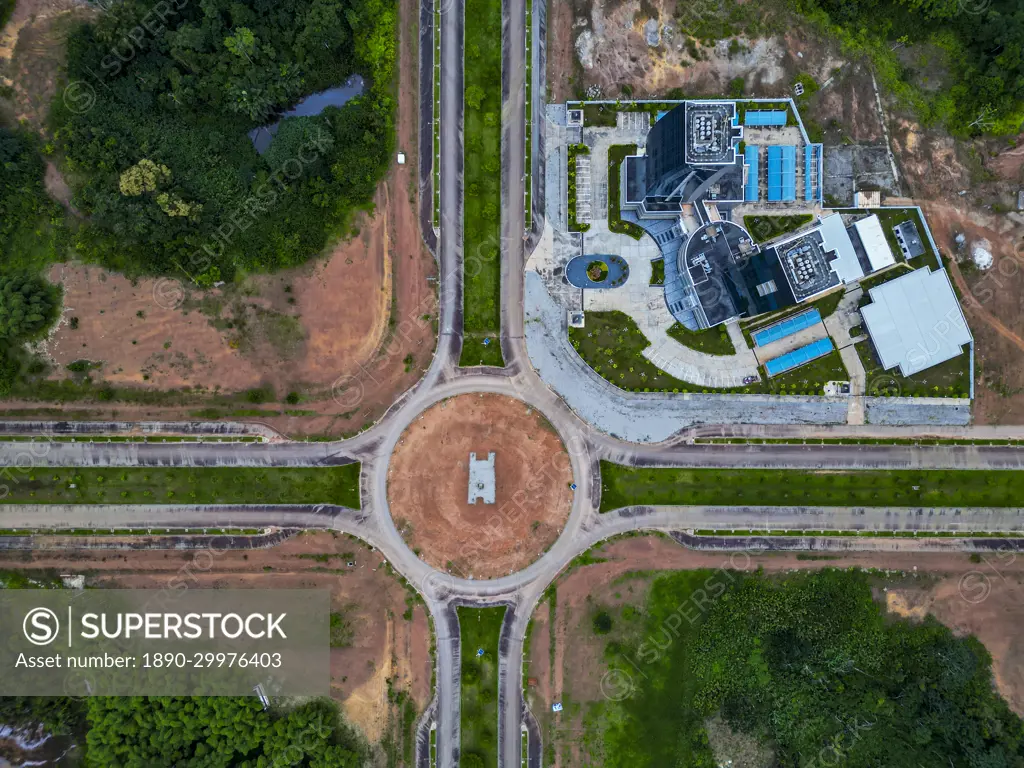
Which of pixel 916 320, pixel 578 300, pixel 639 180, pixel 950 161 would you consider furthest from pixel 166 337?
pixel 950 161

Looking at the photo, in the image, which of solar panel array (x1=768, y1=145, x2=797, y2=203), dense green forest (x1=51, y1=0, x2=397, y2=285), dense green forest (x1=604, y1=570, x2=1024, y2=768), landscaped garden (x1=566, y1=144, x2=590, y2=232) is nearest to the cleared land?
dense green forest (x1=604, y1=570, x2=1024, y2=768)

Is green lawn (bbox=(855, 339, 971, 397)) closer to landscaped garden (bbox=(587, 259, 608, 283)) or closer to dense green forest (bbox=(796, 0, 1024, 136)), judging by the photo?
dense green forest (bbox=(796, 0, 1024, 136))

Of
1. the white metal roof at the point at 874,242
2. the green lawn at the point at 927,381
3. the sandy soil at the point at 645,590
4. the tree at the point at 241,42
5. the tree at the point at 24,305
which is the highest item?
the tree at the point at 241,42

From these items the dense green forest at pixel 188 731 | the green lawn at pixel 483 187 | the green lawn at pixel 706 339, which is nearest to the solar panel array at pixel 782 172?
the green lawn at pixel 706 339

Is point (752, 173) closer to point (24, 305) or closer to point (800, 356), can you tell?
point (800, 356)

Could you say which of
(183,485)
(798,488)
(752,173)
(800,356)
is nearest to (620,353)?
(800,356)

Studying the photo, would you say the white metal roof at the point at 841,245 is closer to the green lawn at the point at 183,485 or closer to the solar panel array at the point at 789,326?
the solar panel array at the point at 789,326

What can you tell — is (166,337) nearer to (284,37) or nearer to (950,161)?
(284,37)
